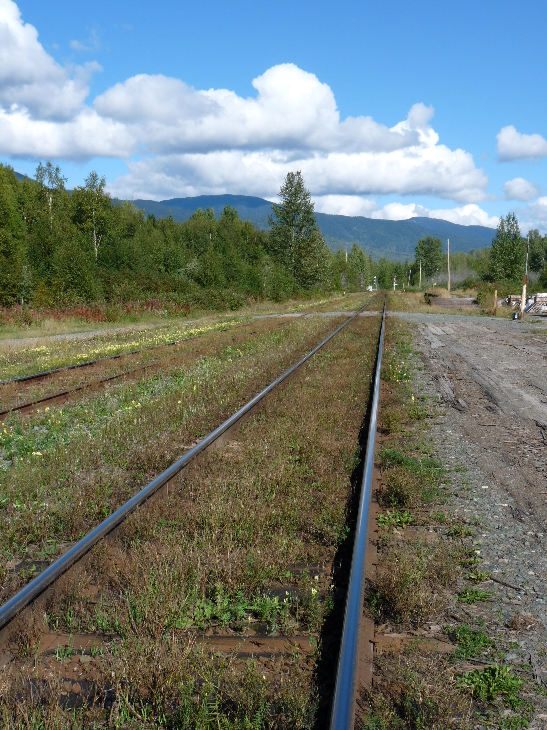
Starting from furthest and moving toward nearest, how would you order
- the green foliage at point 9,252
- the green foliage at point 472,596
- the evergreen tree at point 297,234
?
the evergreen tree at point 297,234, the green foliage at point 9,252, the green foliage at point 472,596

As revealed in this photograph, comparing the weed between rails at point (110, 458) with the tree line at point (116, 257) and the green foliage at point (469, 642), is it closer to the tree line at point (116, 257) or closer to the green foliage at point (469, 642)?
the green foliage at point (469, 642)

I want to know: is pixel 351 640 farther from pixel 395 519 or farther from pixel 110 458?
pixel 110 458

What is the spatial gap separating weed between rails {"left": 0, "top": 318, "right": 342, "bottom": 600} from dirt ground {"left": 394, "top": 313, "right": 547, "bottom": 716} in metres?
2.70

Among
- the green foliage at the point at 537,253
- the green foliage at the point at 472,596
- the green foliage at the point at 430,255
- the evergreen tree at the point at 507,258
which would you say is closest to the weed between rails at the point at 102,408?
the green foliage at the point at 472,596

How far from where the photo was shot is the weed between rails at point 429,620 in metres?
2.39

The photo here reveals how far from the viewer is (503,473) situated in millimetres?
5527

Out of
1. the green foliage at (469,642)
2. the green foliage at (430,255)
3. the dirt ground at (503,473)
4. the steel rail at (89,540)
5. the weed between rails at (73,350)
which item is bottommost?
the green foliage at (469,642)

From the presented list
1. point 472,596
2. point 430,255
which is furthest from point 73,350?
point 430,255

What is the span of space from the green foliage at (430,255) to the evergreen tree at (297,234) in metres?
98.7

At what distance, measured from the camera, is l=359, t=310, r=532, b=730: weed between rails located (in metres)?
2.39

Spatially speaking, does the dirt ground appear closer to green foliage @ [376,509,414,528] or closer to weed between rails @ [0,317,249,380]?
green foliage @ [376,509,414,528]

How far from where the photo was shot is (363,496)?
4402 mm

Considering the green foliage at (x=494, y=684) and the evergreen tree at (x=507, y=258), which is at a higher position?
the evergreen tree at (x=507, y=258)

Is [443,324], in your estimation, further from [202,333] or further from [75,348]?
[75,348]
